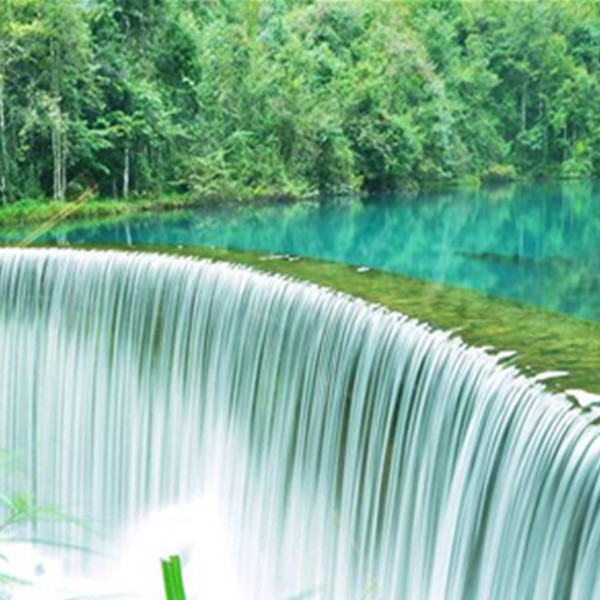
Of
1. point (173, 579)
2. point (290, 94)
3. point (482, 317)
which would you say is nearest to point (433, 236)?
point (290, 94)

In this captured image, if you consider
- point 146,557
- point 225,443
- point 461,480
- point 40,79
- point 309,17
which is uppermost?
point 309,17

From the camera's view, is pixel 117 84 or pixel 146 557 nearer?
pixel 146 557

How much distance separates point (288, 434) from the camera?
6.45 meters

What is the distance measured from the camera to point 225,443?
23.1 feet

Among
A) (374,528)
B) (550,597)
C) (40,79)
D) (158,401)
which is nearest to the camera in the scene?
(550,597)

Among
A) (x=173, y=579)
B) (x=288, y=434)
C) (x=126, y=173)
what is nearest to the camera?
(x=173, y=579)

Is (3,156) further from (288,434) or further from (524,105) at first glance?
(524,105)

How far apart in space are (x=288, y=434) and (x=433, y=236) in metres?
12.1

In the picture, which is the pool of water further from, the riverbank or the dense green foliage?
the dense green foliage

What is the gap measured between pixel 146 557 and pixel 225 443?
1.19 m

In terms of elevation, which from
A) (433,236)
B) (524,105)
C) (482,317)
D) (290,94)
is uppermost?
(524,105)

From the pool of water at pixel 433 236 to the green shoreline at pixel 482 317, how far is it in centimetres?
→ 325

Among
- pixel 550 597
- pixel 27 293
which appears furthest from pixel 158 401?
pixel 550 597

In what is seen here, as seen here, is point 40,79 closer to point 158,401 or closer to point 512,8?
point 158,401
